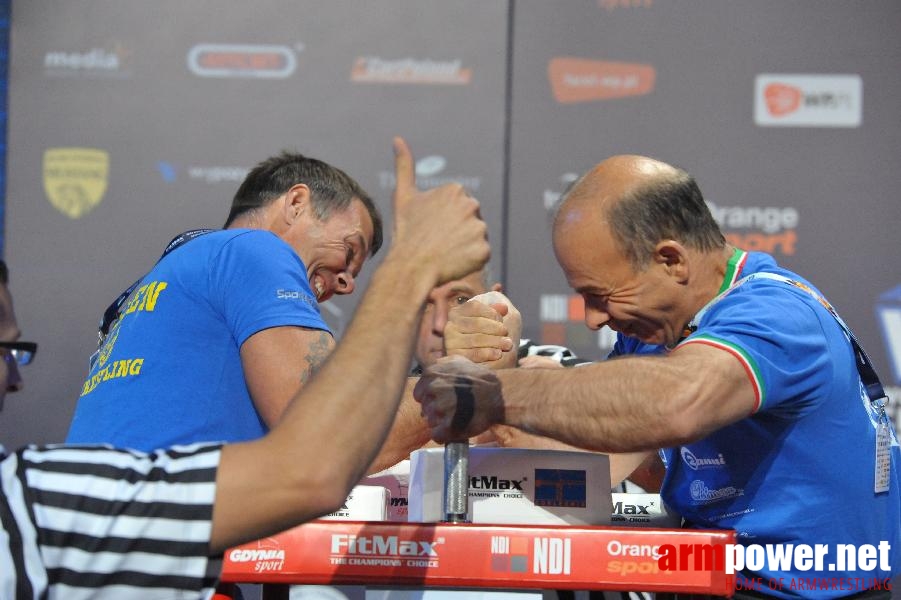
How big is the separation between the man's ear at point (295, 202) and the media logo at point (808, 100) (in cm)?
290

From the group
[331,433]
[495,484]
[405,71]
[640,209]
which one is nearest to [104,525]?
[331,433]

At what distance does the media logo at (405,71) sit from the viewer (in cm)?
464

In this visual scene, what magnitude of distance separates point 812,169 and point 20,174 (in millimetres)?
3630

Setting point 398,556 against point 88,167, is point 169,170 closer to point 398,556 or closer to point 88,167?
point 88,167

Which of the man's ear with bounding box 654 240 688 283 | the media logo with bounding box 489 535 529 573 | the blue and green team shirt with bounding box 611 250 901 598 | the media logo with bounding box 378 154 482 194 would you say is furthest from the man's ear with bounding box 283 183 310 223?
the media logo with bounding box 378 154 482 194

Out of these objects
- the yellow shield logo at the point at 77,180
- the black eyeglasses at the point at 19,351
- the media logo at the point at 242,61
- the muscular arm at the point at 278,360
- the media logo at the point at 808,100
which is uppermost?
the media logo at the point at 242,61

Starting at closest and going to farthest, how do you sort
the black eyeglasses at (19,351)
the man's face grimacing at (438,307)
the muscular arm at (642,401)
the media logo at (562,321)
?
the muscular arm at (642,401)
the man's face grimacing at (438,307)
the black eyeglasses at (19,351)
the media logo at (562,321)

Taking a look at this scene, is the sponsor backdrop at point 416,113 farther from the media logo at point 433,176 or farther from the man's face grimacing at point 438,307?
the man's face grimacing at point 438,307

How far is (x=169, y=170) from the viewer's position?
4.68m

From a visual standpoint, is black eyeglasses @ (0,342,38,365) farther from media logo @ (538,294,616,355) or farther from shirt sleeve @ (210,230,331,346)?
shirt sleeve @ (210,230,331,346)

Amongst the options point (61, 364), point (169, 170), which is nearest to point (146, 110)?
point (169, 170)

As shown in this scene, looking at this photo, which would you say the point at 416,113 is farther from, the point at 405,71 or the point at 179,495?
the point at 179,495

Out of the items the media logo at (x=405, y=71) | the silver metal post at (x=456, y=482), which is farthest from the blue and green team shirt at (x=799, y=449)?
the media logo at (x=405, y=71)

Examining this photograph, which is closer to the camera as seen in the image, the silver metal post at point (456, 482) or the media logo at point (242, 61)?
the silver metal post at point (456, 482)
